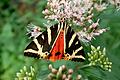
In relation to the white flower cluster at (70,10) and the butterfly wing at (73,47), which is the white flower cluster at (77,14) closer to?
the white flower cluster at (70,10)

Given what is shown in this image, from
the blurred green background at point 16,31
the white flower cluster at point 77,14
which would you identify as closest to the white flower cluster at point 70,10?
the white flower cluster at point 77,14

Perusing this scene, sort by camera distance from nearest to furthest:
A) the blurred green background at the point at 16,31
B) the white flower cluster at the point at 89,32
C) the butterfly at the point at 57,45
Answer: the butterfly at the point at 57,45 < the white flower cluster at the point at 89,32 < the blurred green background at the point at 16,31

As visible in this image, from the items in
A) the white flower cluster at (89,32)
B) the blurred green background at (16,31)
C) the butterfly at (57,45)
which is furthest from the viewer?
the blurred green background at (16,31)

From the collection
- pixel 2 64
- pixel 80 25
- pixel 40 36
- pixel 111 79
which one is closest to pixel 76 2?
pixel 80 25

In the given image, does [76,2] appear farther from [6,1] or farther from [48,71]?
[6,1]

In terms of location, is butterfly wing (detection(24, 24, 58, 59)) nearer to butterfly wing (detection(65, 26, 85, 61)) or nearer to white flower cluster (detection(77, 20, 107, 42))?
butterfly wing (detection(65, 26, 85, 61))

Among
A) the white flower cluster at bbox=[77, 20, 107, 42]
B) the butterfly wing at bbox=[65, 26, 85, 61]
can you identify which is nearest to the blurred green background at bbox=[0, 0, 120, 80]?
the white flower cluster at bbox=[77, 20, 107, 42]
